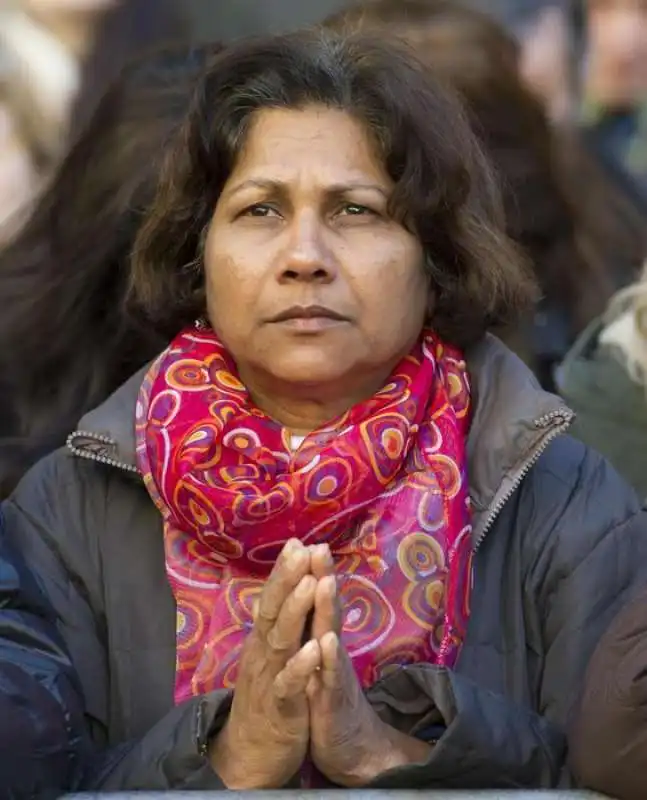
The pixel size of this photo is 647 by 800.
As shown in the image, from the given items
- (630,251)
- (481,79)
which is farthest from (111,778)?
(630,251)

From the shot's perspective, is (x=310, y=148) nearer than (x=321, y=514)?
No

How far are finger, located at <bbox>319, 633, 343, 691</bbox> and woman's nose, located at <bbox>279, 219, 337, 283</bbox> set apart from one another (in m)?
0.62

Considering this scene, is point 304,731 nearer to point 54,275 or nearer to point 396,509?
point 396,509

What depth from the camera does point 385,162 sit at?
110 inches

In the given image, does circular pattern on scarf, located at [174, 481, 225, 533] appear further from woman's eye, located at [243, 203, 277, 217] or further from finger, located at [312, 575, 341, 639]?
woman's eye, located at [243, 203, 277, 217]

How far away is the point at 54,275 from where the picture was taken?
11.8 feet

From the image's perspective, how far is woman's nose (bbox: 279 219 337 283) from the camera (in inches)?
107

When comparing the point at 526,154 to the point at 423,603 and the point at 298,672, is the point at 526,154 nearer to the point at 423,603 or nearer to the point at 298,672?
the point at 423,603

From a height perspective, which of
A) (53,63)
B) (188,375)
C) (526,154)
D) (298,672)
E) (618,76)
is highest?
(618,76)

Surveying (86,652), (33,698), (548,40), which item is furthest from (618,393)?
Answer: (548,40)

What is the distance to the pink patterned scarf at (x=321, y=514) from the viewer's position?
8.73 ft

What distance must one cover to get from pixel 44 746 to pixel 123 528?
518 mm

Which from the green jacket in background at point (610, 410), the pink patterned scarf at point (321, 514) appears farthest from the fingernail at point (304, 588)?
the green jacket in background at point (610, 410)

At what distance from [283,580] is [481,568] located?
0.49 m
